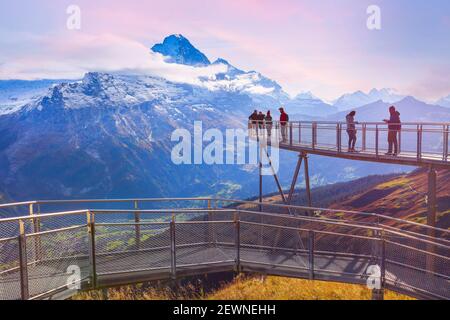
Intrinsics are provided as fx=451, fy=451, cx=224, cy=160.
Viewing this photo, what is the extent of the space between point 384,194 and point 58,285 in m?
67.1

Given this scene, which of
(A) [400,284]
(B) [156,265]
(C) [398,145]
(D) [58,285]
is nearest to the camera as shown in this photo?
(D) [58,285]

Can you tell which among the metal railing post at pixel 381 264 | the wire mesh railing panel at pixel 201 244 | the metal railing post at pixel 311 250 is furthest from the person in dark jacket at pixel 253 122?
the metal railing post at pixel 381 264

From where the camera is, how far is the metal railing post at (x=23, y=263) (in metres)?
8.07

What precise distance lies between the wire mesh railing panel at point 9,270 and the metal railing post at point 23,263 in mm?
106

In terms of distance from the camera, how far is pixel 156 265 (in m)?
10.8

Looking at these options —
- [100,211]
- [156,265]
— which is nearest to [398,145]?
[156,265]

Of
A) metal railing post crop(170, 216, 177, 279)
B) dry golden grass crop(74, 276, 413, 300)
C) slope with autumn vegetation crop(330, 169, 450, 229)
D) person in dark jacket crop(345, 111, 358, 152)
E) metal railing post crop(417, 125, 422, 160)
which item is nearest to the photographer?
metal railing post crop(170, 216, 177, 279)

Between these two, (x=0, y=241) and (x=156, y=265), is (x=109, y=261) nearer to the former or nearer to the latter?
(x=156, y=265)

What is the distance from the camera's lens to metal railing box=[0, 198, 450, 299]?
8922mm

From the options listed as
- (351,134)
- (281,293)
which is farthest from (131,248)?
(351,134)

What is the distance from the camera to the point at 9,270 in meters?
8.91

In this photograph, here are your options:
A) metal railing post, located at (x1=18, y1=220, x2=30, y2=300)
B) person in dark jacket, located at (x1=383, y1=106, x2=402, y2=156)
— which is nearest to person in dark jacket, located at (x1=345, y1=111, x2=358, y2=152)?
person in dark jacket, located at (x1=383, y1=106, x2=402, y2=156)

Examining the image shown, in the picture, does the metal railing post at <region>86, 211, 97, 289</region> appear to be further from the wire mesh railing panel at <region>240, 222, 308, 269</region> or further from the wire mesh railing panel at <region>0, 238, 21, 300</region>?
the wire mesh railing panel at <region>240, 222, 308, 269</region>

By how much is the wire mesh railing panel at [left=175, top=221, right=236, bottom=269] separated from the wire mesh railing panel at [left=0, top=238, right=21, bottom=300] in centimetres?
354
